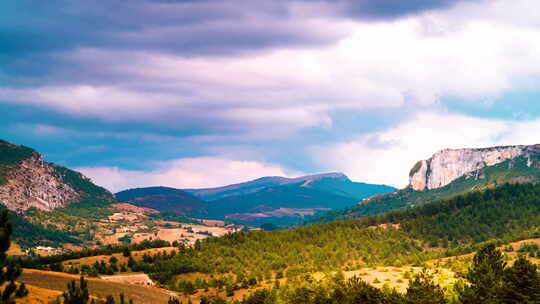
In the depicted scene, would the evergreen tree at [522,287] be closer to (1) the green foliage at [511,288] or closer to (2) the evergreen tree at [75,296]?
(1) the green foliage at [511,288]

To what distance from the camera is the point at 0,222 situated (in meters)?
76.0

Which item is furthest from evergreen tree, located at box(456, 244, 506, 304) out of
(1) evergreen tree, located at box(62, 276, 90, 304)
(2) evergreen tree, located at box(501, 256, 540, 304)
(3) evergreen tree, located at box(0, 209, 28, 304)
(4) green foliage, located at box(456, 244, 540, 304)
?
(3) evergreen tree, located at box(0, 209, 28, 304)

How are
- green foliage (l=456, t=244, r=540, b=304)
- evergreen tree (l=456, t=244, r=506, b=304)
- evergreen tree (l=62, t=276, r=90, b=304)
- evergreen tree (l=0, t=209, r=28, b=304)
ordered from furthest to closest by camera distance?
evergreen tree (l=456, t=244, r=506, b=304)
green foliage (l=456, t=244, r=540, b=304)
evergreen tree (l=62, t=276, r=90, b=304)
evergreen tree (l=0, t=209, r=28, b=304)

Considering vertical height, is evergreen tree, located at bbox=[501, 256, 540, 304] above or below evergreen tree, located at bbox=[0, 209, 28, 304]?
below

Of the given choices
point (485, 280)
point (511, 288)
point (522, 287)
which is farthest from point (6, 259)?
point (485, 280)

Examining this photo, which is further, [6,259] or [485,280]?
[485,280]

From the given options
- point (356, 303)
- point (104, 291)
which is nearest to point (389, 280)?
point (356, 303)

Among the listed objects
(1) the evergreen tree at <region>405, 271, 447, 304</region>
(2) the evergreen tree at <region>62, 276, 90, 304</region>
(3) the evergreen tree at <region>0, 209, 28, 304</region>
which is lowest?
(1) the evergreen tree at <region>405, 271, 447, 304</region>

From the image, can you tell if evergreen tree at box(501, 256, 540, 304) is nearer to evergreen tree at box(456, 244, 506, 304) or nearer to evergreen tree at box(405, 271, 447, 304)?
evergreen tree at box(456, 244, 506, 304)

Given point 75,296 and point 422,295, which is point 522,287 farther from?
point 75,296

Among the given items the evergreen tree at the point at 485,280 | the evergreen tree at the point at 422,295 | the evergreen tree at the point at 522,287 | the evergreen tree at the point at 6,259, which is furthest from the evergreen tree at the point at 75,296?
the evergreen tree at the point at 522,287

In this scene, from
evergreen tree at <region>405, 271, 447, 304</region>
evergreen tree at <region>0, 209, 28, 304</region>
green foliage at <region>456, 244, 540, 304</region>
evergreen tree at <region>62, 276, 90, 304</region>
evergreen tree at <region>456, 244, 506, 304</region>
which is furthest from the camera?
evergreen tree at <region>456, 244, 506, 304</region>

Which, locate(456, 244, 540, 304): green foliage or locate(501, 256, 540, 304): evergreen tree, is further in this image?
locate(456, 244, 540, 304): green foliage

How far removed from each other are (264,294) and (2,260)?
108 meters
